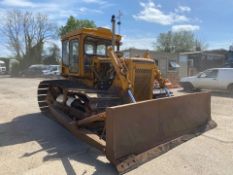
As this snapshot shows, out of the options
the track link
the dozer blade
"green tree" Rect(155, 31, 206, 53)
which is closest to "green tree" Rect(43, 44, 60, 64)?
"green tree" Rect(155, 31, 206, 53)

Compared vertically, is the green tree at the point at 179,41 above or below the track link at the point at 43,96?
above

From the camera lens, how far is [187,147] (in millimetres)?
5145

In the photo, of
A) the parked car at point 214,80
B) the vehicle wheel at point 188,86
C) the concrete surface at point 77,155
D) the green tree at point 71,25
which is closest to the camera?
the concrete surface at point 77,155

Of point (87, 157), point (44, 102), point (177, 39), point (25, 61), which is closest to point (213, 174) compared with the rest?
point (87, 157)

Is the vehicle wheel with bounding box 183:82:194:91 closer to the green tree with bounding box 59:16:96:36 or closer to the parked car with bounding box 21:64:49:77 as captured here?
the parked car with bounding box 21:64:49:77

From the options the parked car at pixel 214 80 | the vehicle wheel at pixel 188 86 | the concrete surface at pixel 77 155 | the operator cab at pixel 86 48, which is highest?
the operator cab at pixel 86 48

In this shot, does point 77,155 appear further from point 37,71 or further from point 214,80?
point 37,71

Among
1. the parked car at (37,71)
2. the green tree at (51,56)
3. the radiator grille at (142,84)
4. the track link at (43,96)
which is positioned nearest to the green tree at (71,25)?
the green tree at (51,56)

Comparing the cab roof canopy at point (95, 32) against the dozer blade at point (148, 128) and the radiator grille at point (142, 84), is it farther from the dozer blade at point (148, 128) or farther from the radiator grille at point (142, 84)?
the dozer blade at point (148, 128)

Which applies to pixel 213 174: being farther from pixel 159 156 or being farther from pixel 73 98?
pixel 73 98

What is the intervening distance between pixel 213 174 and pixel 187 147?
1137 mm

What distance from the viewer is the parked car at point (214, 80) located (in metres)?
14.4

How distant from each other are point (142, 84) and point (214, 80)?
9.86 m

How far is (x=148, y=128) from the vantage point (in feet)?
15.7
